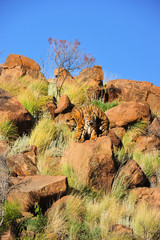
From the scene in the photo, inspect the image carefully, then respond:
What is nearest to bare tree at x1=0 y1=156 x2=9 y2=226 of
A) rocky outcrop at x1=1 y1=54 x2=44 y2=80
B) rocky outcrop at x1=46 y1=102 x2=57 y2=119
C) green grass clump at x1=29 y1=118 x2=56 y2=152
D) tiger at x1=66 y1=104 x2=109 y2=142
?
tiger at x1=66 y1=104 x2=109 y2=142

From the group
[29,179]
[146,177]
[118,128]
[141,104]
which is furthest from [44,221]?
[141,104]

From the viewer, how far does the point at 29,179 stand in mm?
6645

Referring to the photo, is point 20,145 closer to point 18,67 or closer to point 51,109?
point 51,109

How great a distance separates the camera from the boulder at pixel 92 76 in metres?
15.3

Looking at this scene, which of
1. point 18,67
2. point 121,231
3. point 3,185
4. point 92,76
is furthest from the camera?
point 18,67

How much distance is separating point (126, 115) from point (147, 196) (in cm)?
468

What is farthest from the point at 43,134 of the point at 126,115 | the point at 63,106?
the point at 126,115

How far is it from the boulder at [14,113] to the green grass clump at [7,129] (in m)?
0.15

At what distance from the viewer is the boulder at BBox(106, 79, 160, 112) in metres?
14.6

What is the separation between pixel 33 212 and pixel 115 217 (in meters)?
1.74

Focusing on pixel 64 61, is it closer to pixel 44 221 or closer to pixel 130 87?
pixel 130 87

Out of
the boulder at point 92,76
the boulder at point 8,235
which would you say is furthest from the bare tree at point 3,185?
the boulder at point 92,76

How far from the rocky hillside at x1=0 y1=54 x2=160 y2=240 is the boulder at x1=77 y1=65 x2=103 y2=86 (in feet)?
1.94

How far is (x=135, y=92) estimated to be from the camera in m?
14.6
